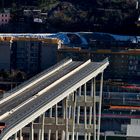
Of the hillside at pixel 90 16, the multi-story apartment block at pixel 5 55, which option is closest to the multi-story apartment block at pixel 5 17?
the hillside at pixel 90 16

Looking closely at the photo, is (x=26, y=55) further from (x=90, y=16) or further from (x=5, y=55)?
(x=90, y=16)

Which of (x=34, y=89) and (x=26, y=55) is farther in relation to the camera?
(x=26, y=55)

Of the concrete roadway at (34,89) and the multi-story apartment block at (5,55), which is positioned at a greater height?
the concrete roadway at (34,89)

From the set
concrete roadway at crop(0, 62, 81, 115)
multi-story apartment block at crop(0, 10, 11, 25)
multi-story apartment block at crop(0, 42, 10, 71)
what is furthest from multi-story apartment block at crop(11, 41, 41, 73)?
concrete roadway at crop(0, 62, 81, 115)

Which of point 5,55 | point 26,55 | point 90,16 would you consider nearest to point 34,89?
point 5,55

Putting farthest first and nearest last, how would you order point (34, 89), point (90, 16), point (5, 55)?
point (90, 16) → point (5, 55) → point (34, 89)

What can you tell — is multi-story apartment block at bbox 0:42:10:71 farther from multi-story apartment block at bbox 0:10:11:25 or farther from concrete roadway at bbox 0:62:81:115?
concrete roadway at bbox 0:62:81:115

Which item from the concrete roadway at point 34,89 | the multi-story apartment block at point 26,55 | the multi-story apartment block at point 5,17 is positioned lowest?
the multi-story apartment block at point 26,55

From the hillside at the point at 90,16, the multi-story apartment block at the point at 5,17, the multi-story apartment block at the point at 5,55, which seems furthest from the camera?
the multi-story apartment block at the point at 5,17

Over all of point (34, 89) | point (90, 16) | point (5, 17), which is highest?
point (34, 89)

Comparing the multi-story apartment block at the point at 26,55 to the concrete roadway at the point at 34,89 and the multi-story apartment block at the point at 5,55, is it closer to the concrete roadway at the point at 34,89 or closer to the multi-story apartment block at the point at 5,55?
the multi-story apartment block at the point at 5,55

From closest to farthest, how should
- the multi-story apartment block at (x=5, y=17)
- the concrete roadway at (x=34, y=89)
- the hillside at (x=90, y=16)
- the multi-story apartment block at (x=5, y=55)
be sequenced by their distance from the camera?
1. the concrete roadway at (x=34, y=89)
2. the multi-story apartment block at (x=5, y=55)
3. the hillside at (x=90, y=16)
4. the multi-story apartment block at (x=5, y=17)
